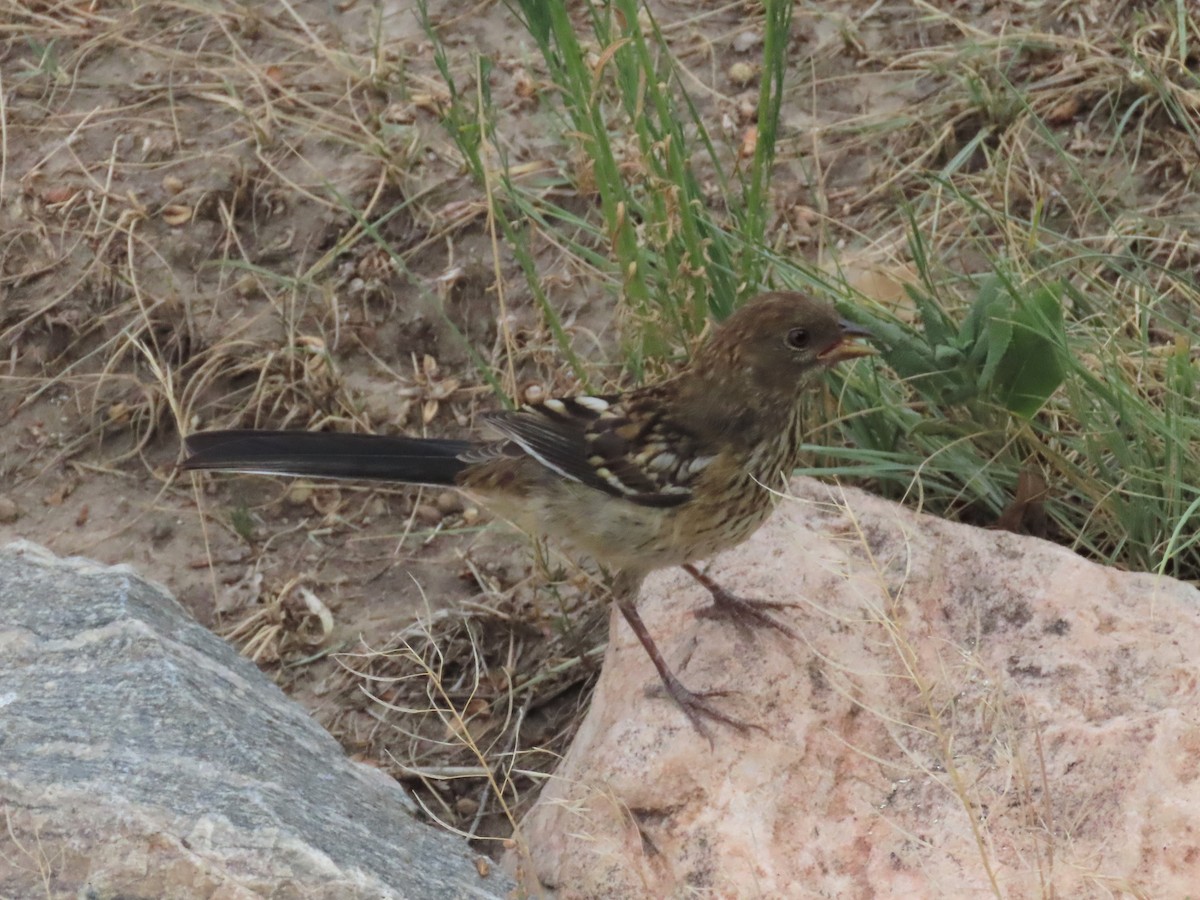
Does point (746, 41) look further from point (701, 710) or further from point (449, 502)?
point (701, 710)

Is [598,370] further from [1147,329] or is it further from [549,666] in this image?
[1147,329]

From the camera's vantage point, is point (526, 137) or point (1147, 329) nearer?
point (1147, 329)

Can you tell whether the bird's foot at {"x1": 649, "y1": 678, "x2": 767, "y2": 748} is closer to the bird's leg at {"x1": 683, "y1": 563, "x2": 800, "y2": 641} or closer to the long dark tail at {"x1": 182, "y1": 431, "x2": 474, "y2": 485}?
the bird's leg at {"x1": 683, "y1": 563, "x2": 800, "y2": 641}

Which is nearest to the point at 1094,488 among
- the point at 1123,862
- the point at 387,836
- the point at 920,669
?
the point at 920,669

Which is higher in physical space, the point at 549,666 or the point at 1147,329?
the point at 1147,329

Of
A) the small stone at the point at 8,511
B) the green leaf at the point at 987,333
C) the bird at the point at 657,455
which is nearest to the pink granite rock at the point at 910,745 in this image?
the bird at the point at 657,455

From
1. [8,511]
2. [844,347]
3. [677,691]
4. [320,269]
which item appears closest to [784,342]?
[844,347]
